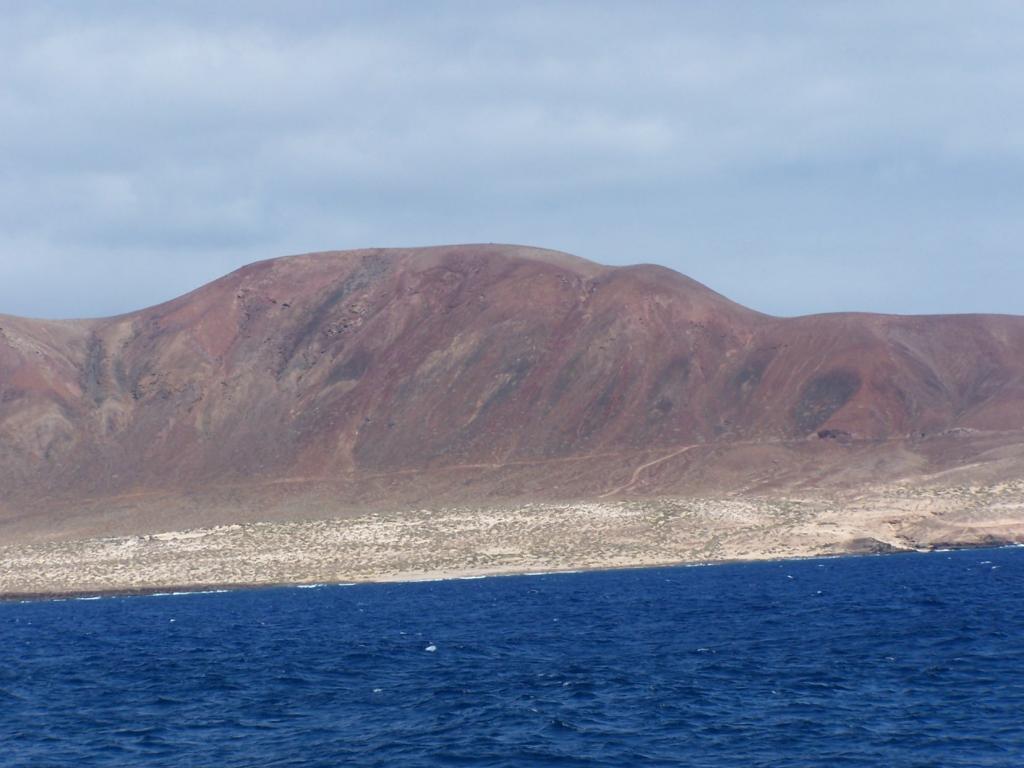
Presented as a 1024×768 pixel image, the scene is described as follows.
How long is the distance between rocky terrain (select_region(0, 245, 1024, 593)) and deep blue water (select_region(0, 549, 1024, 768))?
123 ft

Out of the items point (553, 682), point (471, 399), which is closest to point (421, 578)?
point (553, 682)

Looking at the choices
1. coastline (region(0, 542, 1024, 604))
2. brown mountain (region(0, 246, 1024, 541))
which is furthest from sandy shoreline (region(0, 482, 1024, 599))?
brown mountain (region(0, 246, 1024, 541))

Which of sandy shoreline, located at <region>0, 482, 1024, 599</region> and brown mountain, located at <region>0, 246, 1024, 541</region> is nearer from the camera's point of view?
sandy shoreline, located at <region>0, 482, 1024, 599</region>

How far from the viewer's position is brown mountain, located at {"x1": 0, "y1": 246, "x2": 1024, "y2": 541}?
10256 cm

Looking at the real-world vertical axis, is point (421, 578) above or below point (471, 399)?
below

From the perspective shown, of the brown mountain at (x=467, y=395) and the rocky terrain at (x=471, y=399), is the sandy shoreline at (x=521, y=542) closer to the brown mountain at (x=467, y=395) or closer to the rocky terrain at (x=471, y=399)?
the rocky terrain at (x=471, y=399)

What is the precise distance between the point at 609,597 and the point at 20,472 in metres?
74.7

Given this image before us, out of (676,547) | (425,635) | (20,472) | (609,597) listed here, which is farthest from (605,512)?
(20,472)

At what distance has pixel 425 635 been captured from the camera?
45000mm

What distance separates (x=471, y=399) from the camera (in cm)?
11850

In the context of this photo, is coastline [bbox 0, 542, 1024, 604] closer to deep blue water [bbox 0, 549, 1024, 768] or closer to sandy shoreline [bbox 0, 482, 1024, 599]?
sandy shoreline [bbox 0, 482, 1024, 599]

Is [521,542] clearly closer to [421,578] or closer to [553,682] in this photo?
[421,578]

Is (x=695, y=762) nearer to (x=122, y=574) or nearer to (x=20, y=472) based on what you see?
(x=122, y=574)

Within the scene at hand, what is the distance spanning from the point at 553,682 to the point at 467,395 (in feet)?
286
